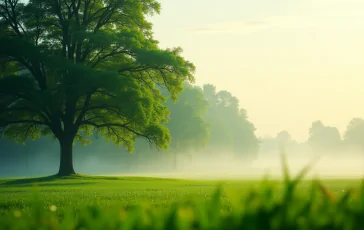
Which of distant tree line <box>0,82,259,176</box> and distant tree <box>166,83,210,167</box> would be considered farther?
distant tree line <box>0,82,259,176</box>

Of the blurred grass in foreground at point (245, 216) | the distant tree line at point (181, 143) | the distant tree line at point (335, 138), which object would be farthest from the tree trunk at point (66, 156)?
the distant tree line at point (335, 138)

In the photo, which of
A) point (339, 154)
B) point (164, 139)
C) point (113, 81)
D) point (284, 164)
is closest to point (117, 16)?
point (113, 81)

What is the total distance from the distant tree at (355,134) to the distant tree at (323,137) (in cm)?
1405

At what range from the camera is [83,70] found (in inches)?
1103

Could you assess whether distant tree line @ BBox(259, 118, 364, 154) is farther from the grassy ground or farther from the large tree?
the grassy ground

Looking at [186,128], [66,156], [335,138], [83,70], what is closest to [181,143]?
[186,128]

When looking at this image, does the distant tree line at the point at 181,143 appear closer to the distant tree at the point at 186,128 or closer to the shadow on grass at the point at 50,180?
the distant tree at the point at 186,128

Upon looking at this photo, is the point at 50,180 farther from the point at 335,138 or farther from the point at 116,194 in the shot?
the point at 335,138

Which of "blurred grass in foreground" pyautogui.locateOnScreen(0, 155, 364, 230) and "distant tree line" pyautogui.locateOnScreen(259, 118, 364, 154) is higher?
"distant tree line" pyautogui.locateOnScreen(259, 118, 364, 154)

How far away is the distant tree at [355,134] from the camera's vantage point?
13250 centimetres

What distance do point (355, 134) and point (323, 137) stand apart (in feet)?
84.5

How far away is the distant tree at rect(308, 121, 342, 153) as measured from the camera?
15362cm

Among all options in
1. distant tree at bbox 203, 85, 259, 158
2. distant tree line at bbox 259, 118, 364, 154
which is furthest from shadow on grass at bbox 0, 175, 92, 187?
distant tree line at bbox 259, 118, 364, 154

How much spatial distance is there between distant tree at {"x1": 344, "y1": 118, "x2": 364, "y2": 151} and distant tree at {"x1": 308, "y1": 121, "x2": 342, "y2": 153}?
553 inches
